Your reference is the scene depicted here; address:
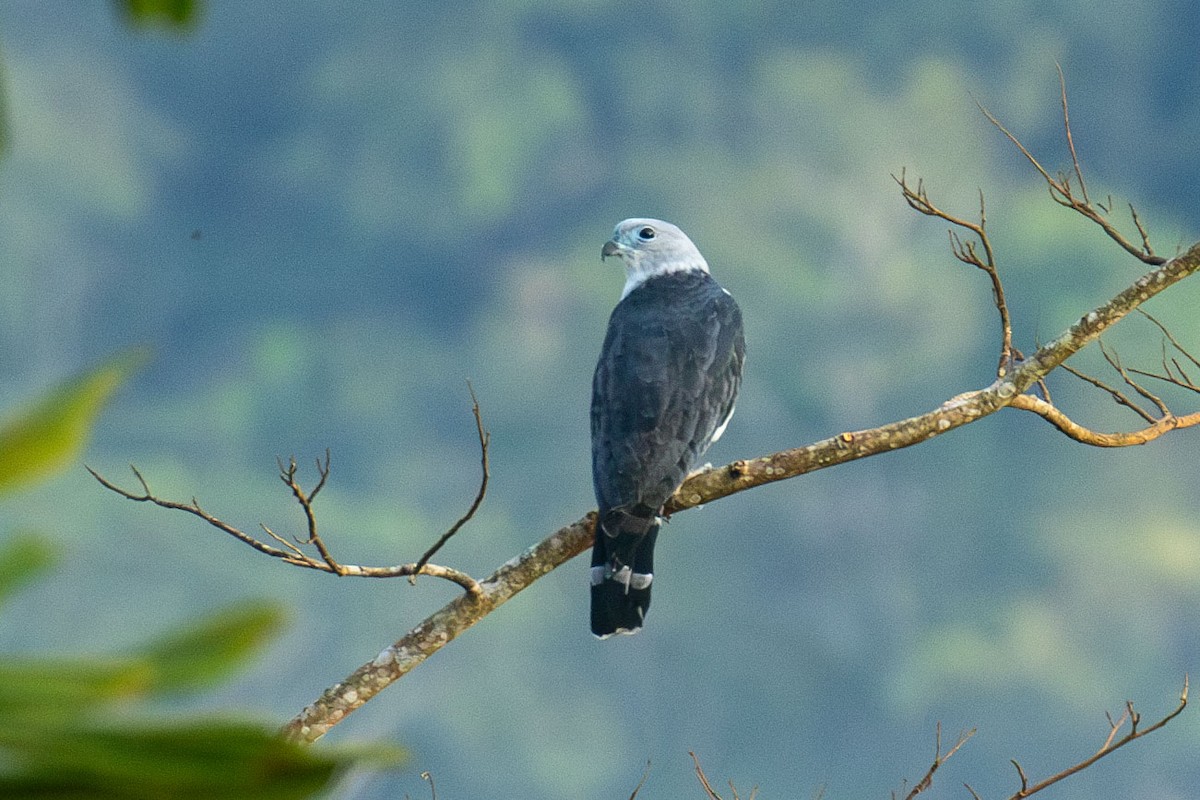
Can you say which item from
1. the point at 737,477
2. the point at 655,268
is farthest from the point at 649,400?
the point at 655,268

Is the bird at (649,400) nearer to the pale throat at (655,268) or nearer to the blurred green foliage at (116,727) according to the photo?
the pale throat at (655,268)

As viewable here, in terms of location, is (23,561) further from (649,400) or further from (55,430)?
(649,400)

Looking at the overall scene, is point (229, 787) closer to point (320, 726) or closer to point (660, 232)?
point (320, 726)

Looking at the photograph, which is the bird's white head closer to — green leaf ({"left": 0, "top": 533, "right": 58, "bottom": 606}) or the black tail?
the black tail

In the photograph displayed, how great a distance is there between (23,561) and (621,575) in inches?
133

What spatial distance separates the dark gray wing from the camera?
3875 mm

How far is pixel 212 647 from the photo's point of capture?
15.3 inches

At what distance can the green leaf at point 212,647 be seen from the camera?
38 centimetres

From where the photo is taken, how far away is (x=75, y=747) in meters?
0.34

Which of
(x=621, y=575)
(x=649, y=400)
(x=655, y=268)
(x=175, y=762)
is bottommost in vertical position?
(x=175, y=762)

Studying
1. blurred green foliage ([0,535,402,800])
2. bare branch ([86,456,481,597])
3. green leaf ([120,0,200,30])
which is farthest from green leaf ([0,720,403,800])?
bare branch ([86,456,481,597])

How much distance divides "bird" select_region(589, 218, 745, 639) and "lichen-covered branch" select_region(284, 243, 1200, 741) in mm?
98

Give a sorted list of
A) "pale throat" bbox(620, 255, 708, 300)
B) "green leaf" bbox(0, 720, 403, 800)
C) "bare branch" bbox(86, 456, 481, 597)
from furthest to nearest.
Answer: "pale throat" bbox(620, 255, 708, 300), "bare branch" bbox(86, 456, 481, 597), "green leaf" bbox(0, 720, 403, 800)

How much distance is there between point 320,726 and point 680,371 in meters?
1.66
